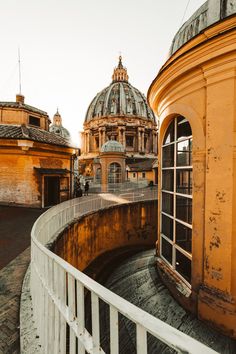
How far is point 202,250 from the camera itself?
12.4 ft

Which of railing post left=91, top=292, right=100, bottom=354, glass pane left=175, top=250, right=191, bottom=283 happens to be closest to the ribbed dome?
glass pane left=175, top=250, right=191, bottom=283

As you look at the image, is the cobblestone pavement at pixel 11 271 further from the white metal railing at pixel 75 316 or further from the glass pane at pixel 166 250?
the glass pane at pixel 166 250

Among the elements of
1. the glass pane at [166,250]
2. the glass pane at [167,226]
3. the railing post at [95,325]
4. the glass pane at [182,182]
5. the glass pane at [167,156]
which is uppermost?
the glass pane at [167,156]

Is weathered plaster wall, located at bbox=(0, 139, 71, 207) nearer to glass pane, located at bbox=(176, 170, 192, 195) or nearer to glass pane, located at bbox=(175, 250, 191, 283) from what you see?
glass pane, located at bbox=(176, 170, 192, 195)

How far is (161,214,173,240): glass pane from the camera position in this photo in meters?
5.69

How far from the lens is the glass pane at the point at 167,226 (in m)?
5.69

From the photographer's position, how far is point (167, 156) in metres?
5.79

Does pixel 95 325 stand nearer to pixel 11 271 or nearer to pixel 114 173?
pixel 11 271

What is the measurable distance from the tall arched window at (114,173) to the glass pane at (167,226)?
59.6 feet

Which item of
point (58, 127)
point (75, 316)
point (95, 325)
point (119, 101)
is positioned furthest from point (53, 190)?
point (58, 127)

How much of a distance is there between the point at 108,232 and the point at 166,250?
630 centimetres

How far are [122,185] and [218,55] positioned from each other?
19.0 m

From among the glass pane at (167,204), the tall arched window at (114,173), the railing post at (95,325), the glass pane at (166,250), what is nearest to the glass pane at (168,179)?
the glass pane at (167,204)

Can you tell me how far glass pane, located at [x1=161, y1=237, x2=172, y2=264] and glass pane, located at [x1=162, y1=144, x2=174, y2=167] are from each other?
2.22 m
